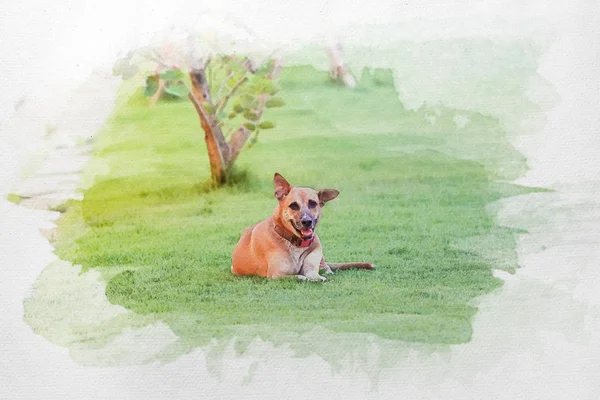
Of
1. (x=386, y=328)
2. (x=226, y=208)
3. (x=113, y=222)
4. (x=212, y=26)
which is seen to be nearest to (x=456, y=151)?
(x=386, y=328)

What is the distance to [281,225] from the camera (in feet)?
4.96

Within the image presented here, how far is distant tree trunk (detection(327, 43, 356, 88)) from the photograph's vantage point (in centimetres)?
167

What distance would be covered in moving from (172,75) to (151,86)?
0.06 meters

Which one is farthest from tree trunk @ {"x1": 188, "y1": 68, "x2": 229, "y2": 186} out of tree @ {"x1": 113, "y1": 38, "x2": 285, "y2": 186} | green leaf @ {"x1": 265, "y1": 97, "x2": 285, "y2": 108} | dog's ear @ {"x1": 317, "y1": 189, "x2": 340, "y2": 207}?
dog's ear @ {"x1": 317, "y1": 189, "x2": 340, "y2": 207}

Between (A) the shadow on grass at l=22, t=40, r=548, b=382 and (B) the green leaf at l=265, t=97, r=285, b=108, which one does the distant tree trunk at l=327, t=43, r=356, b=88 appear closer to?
(A) the shadow on grass at l=22, t=40, r=548, b=382

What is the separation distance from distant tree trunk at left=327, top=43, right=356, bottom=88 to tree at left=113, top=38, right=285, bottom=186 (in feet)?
0.44

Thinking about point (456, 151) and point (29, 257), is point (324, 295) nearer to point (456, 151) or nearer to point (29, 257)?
point (456, 151)

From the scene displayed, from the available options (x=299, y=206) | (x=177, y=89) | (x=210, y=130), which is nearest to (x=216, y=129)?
(x=210, y=130)

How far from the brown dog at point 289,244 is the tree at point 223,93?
0.59 feet

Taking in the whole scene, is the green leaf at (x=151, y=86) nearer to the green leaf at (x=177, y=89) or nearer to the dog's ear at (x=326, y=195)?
the green leaf at (x=177, y=89)

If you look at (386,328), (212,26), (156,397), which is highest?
(212,26)

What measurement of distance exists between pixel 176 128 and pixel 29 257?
47cm

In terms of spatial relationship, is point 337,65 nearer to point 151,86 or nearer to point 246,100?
point 246,100

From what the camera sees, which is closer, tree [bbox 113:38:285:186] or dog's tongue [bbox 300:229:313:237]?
dog's tongue [bbox 300:229:313:237]
